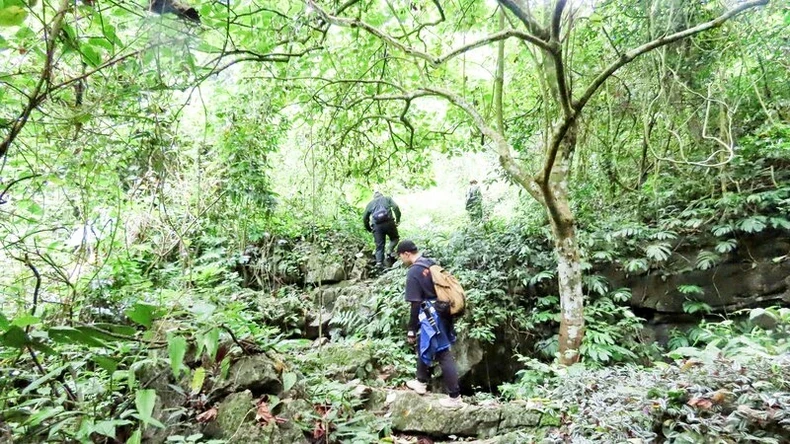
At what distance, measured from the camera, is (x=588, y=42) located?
21.7 ft

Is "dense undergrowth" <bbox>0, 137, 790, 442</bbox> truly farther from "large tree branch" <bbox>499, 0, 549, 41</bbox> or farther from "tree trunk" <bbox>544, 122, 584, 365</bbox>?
"large tree branch" <bbox>499, 0, 549, 41</bbox>

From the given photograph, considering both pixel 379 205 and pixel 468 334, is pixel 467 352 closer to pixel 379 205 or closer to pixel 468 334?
pixel 468 334

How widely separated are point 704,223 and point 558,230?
2.51m

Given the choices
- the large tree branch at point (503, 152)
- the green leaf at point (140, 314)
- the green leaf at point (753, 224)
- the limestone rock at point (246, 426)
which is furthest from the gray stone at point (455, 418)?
the green leaf at point (753, 224)

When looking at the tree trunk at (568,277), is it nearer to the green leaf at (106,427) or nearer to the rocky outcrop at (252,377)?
the rocky outcrop at (252,377)

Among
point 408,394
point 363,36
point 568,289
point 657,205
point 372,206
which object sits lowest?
point 408,394

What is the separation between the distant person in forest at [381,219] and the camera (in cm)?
783

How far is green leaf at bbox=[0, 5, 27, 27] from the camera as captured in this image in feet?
4.99

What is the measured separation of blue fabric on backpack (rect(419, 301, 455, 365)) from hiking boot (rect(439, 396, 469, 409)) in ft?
1.57

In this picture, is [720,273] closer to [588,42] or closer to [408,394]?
[588,42]

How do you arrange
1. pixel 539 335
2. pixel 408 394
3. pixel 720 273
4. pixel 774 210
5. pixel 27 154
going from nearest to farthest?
pixel 27 154 < pixel 408 394 < pixel 774 210 < pixel 720 273 < pixel 539 335

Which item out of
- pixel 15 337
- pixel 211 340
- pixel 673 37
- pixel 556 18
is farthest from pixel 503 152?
pixel 15 337

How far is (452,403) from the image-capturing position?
4.04 metres

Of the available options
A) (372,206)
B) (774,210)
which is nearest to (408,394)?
(372,206)
